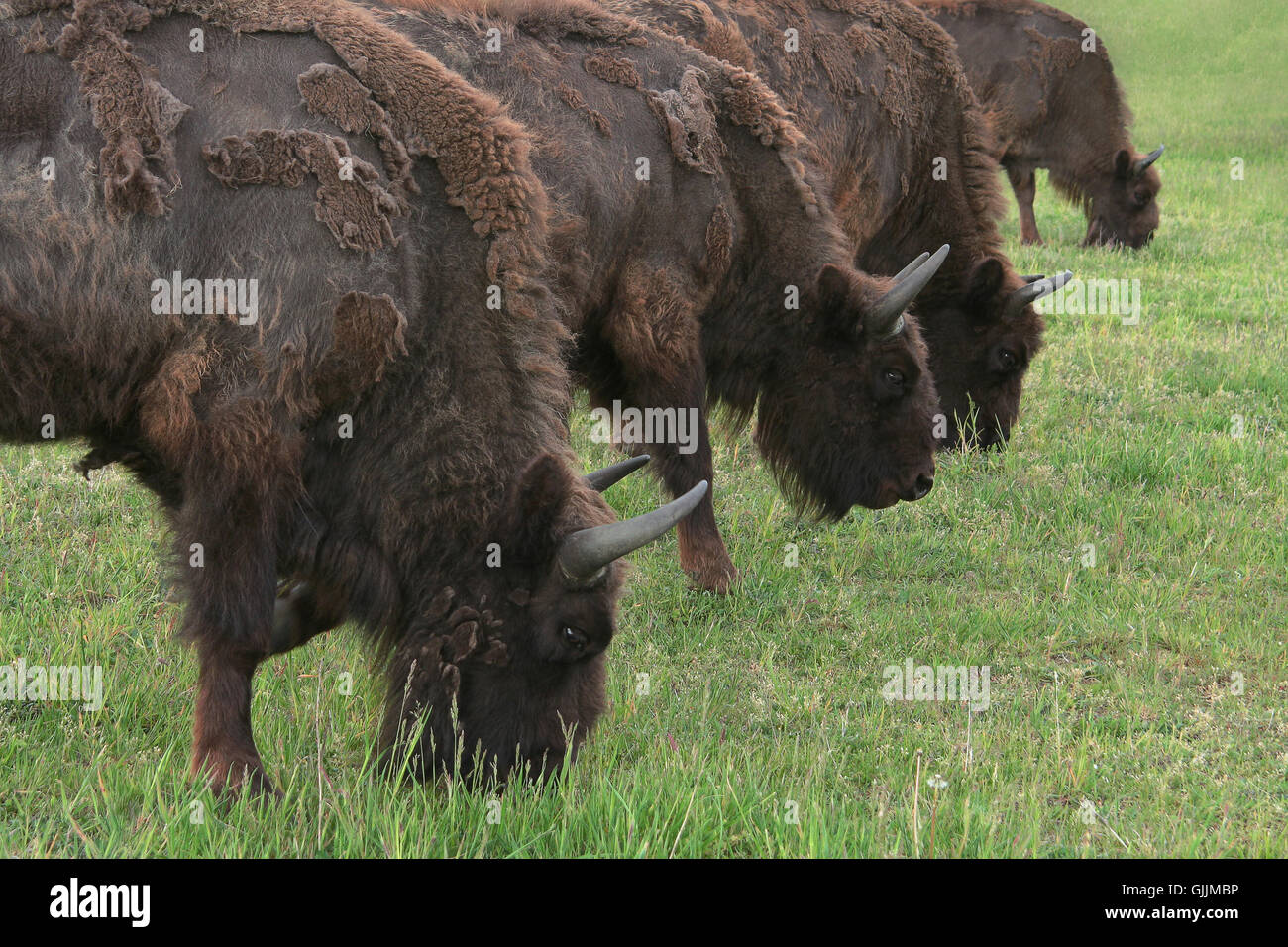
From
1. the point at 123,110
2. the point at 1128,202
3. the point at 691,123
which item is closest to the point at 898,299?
the point at 691,123

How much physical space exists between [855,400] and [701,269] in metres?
1.00

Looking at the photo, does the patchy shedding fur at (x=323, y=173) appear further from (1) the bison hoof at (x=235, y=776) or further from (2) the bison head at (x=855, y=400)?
(2) the bison head at (x=855, y=400)

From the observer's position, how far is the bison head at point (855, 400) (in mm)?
6195

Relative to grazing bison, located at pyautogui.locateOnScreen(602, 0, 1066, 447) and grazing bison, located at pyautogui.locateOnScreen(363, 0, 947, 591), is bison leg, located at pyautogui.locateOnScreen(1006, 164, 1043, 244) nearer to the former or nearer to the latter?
grazing bison, located at pyautogui.locateOnScreen(602, 0, 1066, 447)

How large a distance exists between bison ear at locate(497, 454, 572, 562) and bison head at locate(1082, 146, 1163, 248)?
40.3ft

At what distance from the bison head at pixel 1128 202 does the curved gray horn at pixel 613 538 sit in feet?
40.6

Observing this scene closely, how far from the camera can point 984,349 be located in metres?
7.91

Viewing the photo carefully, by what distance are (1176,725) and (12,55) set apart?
4.56 m

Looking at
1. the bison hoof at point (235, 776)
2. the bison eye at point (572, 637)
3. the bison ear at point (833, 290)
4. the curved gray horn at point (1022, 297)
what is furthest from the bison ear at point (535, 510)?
the curved gray horn at point (1022, 297)

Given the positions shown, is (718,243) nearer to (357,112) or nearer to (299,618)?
(357,112)

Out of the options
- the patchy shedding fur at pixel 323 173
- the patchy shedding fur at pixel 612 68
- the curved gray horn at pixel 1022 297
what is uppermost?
the patchy shedding fur at pixel 612 68

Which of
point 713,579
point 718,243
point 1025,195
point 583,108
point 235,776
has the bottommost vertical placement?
point 235,776

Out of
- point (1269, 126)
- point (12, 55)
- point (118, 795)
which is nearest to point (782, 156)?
point (12, 55)

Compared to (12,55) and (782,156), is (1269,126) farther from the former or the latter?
(12,55)
